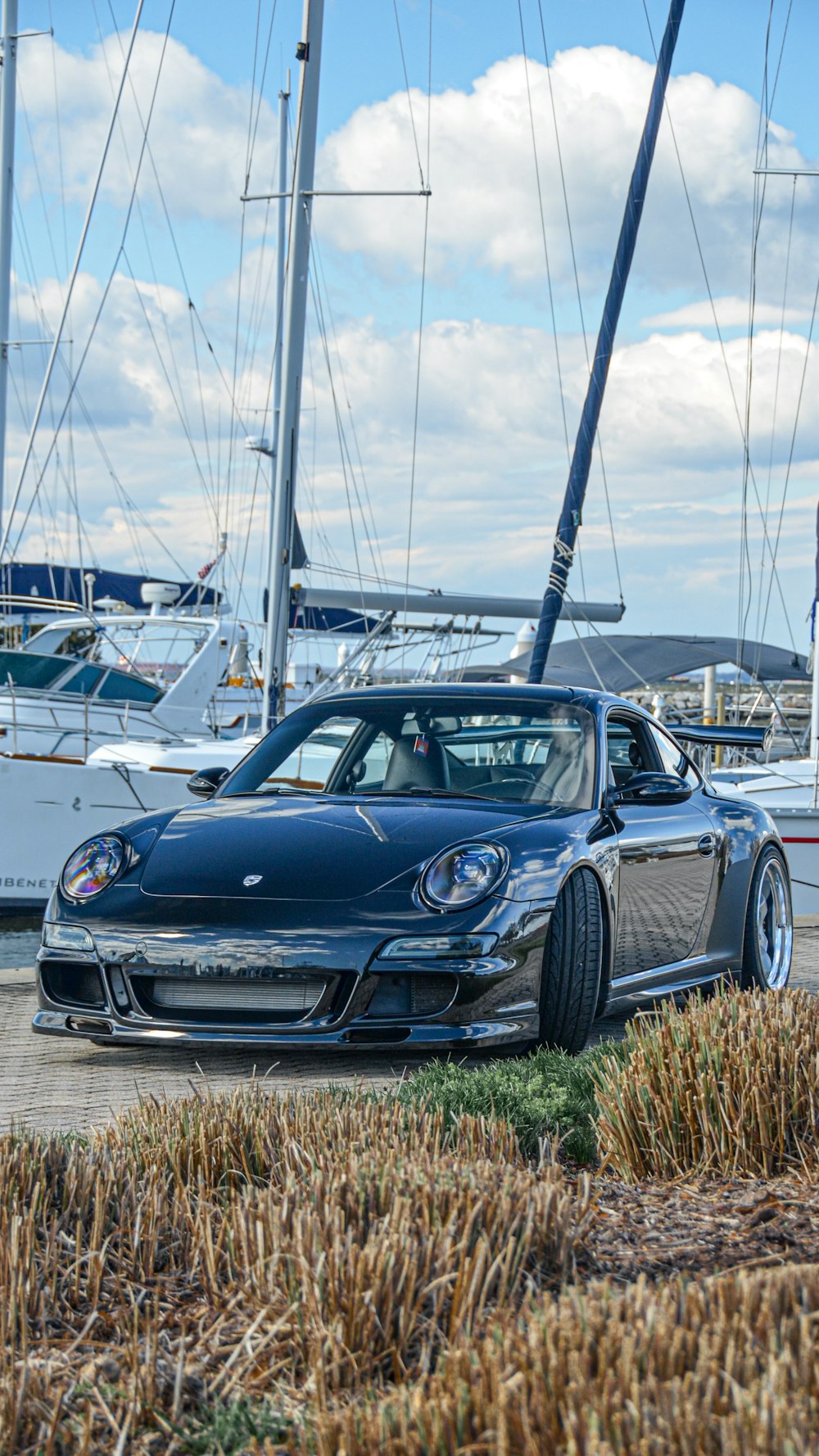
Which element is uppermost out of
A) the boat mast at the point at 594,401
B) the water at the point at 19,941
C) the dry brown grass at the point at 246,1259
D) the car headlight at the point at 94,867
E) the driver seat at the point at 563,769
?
the boat mast at the point at 594,401

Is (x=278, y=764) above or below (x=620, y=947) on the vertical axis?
above

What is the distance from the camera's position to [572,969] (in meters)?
5.53

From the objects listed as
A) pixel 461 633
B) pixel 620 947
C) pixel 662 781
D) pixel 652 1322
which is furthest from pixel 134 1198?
pixel 461 633

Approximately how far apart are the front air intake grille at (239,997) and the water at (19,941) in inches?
364

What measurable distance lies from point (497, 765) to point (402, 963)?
153 cm

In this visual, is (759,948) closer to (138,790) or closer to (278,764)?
(278,764)

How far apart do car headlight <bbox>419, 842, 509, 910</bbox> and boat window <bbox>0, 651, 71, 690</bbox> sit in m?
14.9

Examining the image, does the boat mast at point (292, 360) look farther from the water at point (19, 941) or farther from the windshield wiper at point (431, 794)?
the windshield wiper at point (431, 794)

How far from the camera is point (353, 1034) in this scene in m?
5.19

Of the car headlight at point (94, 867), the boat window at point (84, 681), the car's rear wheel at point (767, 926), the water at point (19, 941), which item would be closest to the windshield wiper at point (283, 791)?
the car headlight at point (94, 867)

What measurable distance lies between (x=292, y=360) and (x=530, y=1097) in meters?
11.8

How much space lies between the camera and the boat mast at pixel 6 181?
2184cm

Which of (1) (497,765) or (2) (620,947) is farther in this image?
(1) (497,765)

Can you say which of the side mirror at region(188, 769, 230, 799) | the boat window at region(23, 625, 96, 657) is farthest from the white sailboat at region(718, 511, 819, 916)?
the boat window at region(23, 625, 96, 657)
